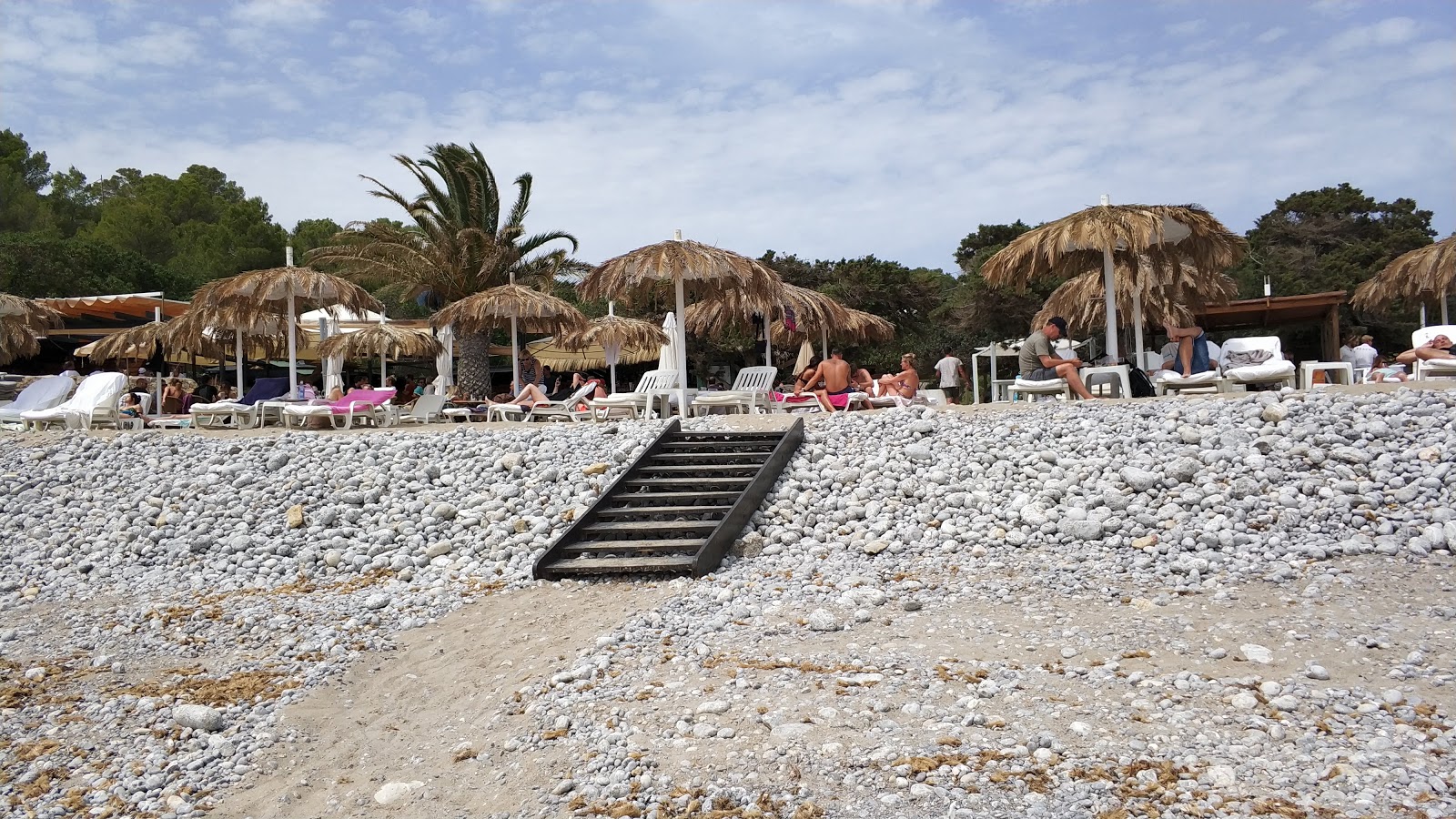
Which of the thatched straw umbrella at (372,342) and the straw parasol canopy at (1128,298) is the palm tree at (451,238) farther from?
the straw parasol canopy at (1128,298)

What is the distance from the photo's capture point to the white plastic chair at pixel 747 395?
1151cm

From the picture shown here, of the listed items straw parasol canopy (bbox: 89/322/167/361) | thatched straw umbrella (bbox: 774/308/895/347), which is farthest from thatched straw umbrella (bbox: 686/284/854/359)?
straw parasol canopy (bbox: 89/322/167/361)

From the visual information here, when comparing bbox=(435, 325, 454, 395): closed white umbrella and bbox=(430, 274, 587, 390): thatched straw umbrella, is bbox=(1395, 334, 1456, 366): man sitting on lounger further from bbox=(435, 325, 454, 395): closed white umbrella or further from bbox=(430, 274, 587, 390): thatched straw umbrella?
bbox=(435, 325, 454, 395): closed white umbrella

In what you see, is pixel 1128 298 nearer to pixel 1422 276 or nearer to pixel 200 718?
pixel 1422 276

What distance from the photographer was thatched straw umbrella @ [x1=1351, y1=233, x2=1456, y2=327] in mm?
13953

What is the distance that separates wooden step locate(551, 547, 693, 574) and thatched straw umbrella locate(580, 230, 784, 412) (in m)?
4.26

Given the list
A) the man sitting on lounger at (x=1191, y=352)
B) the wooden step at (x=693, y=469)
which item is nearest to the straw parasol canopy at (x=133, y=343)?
the wooden step at (x=693, y=469)

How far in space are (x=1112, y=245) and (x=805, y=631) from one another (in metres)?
6.79

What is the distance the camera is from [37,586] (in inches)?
305

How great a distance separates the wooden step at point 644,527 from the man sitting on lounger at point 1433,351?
833 centimetres

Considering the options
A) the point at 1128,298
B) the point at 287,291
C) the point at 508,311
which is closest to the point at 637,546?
the point at 508,311

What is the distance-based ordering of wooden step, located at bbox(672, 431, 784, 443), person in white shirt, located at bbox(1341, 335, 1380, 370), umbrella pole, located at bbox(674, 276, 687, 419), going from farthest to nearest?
person in white shirt, located at bbox(1341, 335, 1380, 370) < umbrella pole, located at bbox(674, 276, 687, 419) < wooden step, located at bbox(672, 431, 784, 443)

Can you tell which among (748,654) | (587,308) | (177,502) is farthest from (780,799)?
(587,308)

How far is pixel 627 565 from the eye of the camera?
680 centimetres
